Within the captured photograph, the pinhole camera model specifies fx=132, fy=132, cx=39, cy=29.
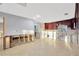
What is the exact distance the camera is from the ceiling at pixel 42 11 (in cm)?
279

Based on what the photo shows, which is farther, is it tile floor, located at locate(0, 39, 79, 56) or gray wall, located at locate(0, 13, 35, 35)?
gray wall, located at locate(0, 13, 35, 35)

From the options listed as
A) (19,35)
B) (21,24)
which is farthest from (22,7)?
(19,35)

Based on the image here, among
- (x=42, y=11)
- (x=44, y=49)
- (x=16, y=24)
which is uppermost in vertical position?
(x=42, y=11)

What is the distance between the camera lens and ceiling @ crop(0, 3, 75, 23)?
110 inches

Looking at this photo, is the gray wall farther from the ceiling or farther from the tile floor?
the tile floor

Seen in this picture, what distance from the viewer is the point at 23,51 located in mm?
2756

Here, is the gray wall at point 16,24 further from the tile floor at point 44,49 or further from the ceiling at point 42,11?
the tile floor at point 44,49

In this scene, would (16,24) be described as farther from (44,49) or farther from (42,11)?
(44,49)

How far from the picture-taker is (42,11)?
2.85 meters

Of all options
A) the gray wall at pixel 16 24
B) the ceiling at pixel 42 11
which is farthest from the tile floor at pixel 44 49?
the ceiling at pixel 42 11

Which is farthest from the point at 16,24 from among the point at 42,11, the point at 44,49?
the point at 44,49

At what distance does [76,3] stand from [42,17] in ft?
2.50

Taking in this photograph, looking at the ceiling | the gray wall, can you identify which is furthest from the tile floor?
the ceiling

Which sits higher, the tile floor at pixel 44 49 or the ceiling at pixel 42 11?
the ceiling at pixel 42 11
